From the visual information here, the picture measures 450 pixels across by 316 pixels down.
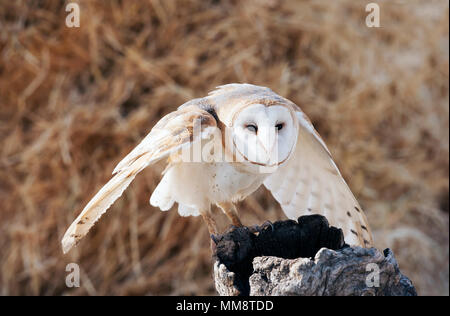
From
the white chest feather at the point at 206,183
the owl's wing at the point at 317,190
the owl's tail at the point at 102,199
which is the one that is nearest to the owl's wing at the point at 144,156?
the owl's tail at the point at 102,199

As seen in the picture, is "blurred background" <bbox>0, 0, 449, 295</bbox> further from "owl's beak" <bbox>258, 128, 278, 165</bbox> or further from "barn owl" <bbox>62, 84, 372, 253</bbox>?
"owl's beak" <bbox>258, 128, 278, 165</bbox>

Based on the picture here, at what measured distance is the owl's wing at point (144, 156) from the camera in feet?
3.60

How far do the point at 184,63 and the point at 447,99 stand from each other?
120 cm

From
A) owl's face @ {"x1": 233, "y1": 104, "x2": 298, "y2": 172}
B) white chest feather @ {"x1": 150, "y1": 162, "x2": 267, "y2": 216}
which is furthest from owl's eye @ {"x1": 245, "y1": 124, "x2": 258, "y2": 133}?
white chest feather @ {"x1": 150, "y1": 162, "x2": 267, "y2": 216}

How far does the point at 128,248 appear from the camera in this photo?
2355 millimetres

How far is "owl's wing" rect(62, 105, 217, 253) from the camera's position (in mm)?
1097

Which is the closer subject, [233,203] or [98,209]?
[98,209]

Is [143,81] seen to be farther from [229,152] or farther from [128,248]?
[229,152]

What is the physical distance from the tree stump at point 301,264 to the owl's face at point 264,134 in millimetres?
129

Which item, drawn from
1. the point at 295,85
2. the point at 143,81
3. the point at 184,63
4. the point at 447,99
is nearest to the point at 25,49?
the point at 143,81

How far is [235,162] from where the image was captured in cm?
122

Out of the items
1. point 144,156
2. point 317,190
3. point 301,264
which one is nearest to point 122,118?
point 317,190

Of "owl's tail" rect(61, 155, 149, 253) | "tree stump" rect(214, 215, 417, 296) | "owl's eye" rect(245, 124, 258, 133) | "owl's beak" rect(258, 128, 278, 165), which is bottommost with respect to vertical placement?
"tree stump" rect(214, 215, 417, 296)

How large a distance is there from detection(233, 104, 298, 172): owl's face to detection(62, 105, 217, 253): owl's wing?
6 cm
